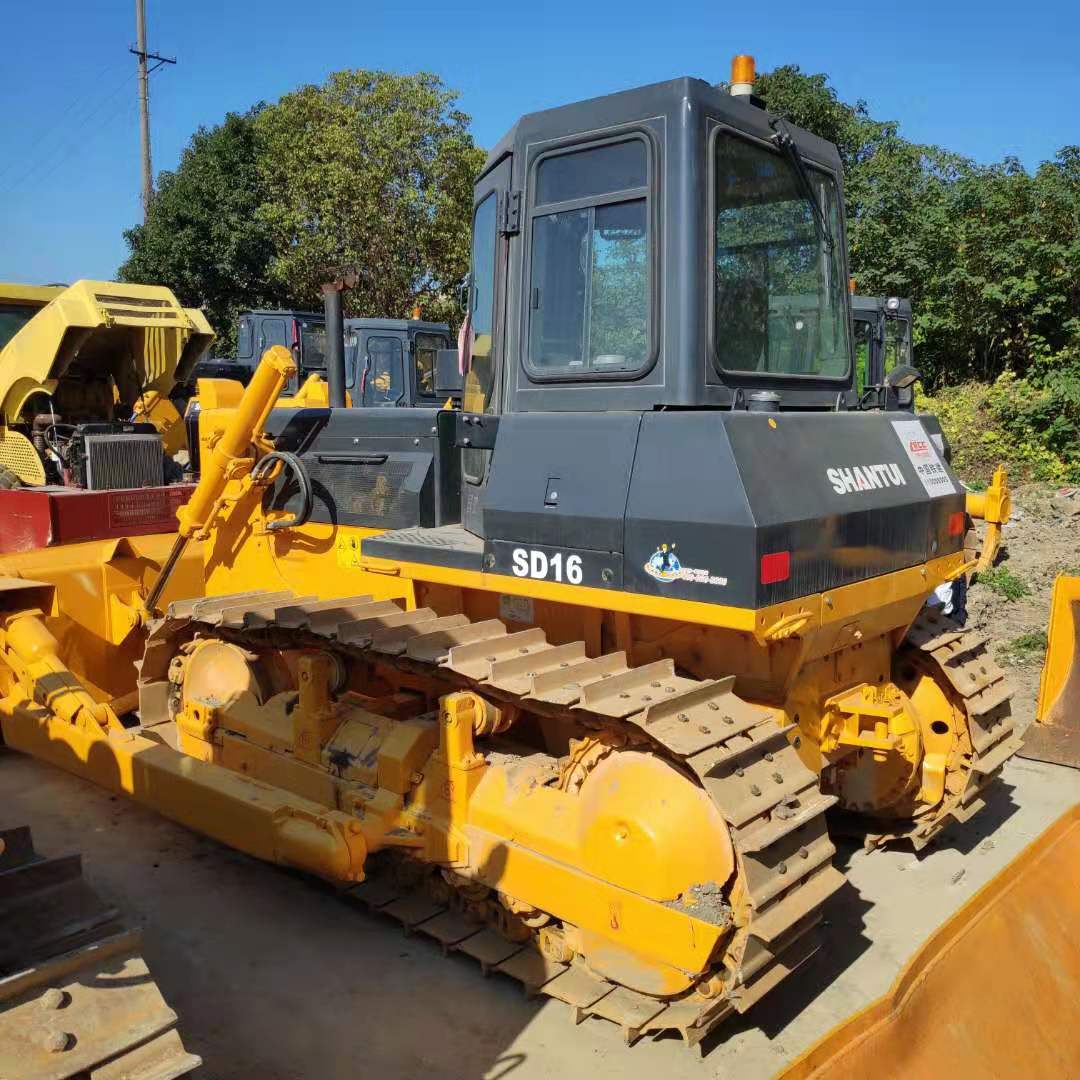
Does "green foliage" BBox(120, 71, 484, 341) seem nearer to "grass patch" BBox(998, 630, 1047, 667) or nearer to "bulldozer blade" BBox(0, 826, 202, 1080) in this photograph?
"grass patch" BBox(998, 630, 1047, 667)

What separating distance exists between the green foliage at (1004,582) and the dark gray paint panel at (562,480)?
6392mm

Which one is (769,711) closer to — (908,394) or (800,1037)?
(800,1037)

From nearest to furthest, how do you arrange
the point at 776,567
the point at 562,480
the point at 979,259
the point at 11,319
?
the point at 776,567
the point at 562,480
the point at 11,319
the point at 979,259

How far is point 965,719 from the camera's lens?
14.5 ft

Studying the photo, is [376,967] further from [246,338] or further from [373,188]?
[373,188]

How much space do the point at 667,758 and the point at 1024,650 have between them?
5378 mm

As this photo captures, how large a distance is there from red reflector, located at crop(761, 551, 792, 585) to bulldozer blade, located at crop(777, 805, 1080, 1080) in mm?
989

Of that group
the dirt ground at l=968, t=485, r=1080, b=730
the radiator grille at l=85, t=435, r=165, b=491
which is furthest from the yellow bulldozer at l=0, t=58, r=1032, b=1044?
the dirt ground at l=968, t=485, r=1080, b=730

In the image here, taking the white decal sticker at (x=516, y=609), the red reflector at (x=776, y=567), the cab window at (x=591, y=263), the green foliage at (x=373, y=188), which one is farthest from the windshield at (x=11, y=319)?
the green foliage at (x=373, y=188)

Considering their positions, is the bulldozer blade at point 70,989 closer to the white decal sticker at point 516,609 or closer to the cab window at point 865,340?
the white decal sticker at point 516,609

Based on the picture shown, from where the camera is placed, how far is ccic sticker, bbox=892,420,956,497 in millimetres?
3971

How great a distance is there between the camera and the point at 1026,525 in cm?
1020

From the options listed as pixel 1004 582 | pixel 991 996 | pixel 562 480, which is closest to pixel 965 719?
pixel 991 996

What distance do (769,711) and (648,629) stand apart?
0.53m
